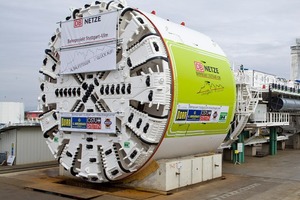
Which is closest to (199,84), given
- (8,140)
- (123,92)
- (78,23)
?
(123,92)

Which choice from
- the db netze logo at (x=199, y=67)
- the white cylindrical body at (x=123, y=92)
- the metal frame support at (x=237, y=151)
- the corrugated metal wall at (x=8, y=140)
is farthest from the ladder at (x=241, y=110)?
the corrugated metal wall at (x=8, y=140)

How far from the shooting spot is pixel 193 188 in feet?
48.9

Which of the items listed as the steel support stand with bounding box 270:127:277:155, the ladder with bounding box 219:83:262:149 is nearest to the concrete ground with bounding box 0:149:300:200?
the ladder with bounding box 219:83:262:149

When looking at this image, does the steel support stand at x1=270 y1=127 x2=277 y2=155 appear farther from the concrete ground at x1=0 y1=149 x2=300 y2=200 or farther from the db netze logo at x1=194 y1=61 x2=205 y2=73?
the db netze logo at x1=194 y1=61 x2=205 y2=73

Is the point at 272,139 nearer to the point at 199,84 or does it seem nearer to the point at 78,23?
the point at 199,84

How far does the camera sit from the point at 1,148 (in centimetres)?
2144

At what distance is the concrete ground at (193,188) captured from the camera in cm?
1345

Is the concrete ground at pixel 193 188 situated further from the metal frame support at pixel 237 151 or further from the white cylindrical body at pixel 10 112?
the white cylindrical body at pixel 10 112

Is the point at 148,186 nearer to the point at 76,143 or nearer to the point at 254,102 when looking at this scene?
the point at 76,143

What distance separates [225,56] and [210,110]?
3600 millimetres

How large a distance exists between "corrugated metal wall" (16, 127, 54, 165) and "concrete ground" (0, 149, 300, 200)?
250cm

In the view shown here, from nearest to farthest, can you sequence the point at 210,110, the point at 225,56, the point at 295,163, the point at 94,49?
the point at 94,49 < the point at 210,110 < the point at 225,56 < the point at 295,163

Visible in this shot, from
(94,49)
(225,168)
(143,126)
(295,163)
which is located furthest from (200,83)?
(295,163)

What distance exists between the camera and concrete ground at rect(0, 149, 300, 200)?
13445mm
